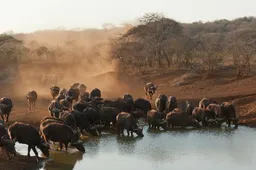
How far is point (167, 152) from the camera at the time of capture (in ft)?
63.1

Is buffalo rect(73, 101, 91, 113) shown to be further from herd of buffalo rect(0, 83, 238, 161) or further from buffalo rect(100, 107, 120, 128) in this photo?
buffalo rect(100, 107, 120, 128)

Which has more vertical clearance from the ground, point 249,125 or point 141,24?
point 141,24

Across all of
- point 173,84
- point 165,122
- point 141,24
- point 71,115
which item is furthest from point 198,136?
point 141,24

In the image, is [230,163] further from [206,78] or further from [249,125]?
[206,78]

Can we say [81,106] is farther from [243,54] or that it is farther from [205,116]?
[243,54]

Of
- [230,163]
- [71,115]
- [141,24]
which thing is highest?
[141,24]

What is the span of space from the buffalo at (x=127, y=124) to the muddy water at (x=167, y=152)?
0.57 meters

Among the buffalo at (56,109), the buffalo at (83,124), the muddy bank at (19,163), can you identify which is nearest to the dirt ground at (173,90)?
the muddy bank at (19,163)

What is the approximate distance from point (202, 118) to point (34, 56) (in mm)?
50663

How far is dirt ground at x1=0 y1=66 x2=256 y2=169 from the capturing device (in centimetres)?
2800

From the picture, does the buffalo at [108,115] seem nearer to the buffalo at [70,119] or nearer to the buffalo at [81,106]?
the buffalo at [81,106]

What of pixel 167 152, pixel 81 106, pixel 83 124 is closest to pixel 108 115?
pixel 81 106

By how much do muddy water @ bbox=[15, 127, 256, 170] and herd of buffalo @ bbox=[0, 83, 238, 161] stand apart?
758mm

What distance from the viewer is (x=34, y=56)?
Answer: 71.9 metres
